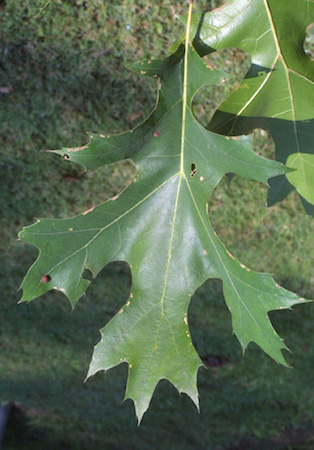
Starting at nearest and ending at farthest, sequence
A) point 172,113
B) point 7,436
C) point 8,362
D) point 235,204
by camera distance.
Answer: point 172,113 < point 235,204 < point 8,362 < point 7,436

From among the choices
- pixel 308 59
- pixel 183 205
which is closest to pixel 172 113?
pixel 183 205

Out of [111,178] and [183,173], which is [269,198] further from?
[111,178]

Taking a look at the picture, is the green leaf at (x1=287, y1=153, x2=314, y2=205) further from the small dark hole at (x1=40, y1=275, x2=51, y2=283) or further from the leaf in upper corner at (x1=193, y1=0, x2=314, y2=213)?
the small dark hole at (x1=40, y1=275, x2=51, y2=283)

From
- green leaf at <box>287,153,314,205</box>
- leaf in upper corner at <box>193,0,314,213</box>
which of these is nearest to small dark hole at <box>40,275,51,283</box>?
leaf in upper corner at <box>193,0,314,213</box>

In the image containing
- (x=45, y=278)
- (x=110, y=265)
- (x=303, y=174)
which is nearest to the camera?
(x=45, y=278)

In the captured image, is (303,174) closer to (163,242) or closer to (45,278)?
(163,242)

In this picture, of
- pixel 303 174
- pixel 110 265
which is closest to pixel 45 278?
pixel 303 174
